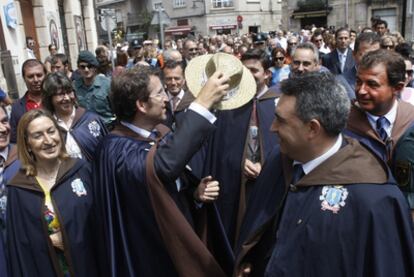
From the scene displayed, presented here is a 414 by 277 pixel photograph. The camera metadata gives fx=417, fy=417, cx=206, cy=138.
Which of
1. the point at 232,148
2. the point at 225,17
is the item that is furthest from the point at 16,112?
the point at 225,17

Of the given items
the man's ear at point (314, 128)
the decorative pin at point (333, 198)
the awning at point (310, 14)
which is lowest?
the decorative pin at point (333, 198)

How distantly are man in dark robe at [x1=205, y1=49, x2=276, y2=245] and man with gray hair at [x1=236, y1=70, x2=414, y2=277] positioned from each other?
1.58 metres

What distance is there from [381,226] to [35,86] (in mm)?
4166

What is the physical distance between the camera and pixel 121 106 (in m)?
2.54

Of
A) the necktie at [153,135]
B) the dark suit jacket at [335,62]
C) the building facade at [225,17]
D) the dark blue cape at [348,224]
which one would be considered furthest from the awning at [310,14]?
the dark blue cape at [348,224]

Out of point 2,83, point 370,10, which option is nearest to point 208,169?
point 2,83

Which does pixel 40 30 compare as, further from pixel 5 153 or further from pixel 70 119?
pixel 5 153

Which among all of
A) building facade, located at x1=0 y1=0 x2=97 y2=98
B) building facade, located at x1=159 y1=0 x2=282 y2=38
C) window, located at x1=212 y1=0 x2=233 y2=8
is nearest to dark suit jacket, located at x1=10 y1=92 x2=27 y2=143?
building facade, located at x1=0 y1=0 x2=97 y2=98

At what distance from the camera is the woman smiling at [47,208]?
2832 mm

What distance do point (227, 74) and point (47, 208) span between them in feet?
5.10

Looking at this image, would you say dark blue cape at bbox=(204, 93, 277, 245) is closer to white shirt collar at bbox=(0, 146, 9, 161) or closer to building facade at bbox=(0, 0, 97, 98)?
white shirt collar at bbox=(0, 146, 9, 161)

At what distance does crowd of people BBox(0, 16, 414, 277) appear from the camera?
6.15 ft

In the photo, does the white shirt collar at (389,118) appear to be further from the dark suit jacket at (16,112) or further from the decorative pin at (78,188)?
the dark suit jacket at (16,112)

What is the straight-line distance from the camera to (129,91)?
2.48 m
